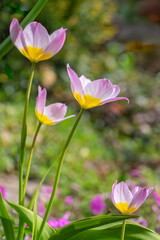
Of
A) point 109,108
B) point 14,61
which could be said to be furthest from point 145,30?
point 14,61

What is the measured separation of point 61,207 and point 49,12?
3673mm

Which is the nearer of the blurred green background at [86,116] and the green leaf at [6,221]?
the green leaf at [6,221]

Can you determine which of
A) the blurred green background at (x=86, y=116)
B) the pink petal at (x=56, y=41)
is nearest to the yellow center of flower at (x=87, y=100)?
the pink petal at (x=56, y=41)

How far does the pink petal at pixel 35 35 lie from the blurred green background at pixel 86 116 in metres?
1.19

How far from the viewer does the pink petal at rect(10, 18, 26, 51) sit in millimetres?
967

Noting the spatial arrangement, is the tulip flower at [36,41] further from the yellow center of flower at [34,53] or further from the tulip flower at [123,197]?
the tulip flower at [123,197]

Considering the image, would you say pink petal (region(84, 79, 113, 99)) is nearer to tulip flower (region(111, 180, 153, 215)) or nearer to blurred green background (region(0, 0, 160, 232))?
tulip flower (region(111, 180, 153, 215))

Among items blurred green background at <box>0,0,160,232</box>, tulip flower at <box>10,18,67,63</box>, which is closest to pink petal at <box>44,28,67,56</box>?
tulip flower at <box>10,18,67,63</box>

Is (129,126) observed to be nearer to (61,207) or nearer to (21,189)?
(61,207)

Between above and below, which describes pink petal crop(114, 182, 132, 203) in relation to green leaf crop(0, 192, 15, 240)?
below

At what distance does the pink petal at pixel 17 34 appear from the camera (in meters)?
0.97

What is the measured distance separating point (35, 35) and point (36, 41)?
17mm

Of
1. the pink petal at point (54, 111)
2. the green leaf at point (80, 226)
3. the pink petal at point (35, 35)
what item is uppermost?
the pink petal at point (35, 35)

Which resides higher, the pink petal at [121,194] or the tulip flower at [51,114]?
the tulip flower at [51,114]
